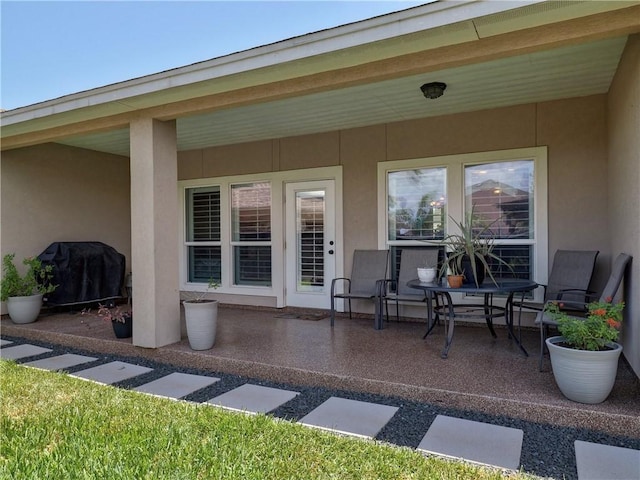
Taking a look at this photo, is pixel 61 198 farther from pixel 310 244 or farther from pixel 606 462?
pixel 606 462

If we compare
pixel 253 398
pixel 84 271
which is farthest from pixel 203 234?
pixel 253 398

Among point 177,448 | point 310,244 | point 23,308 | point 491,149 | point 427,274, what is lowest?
point 177,448

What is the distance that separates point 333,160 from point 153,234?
109 inches

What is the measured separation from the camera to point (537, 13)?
242cm

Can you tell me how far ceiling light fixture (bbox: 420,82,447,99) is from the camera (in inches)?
160

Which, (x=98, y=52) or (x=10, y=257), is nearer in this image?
(x=10, y=257)

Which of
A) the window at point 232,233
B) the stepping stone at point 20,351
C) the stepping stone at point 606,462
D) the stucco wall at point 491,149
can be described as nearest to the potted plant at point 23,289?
the stepping stone at point 20,351

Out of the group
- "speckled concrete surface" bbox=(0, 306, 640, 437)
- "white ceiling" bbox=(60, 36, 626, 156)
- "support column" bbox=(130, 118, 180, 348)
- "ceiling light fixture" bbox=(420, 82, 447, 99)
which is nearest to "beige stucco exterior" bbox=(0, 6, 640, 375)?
"support column" bbox=(130, 118, 180, 348)

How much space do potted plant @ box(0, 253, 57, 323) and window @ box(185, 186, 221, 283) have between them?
2.10 metres

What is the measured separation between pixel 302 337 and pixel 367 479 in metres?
2.65

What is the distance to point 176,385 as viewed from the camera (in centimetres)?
338

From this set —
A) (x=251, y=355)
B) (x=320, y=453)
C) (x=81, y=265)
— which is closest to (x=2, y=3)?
(x=81, y=265)

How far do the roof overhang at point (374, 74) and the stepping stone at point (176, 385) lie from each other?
A: 7.96ft

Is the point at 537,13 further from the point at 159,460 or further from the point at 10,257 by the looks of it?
the point at 10,257
